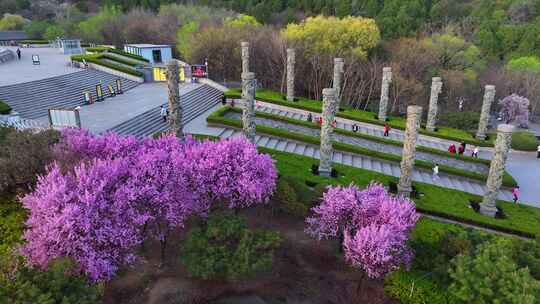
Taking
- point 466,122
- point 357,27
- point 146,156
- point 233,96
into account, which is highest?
point 357,27

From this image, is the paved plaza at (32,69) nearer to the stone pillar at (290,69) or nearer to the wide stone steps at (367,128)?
the wide stone steps at (367,128)

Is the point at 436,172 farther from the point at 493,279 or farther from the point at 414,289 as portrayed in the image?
the point at 493,279

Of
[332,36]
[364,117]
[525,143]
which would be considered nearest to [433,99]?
[364,117]

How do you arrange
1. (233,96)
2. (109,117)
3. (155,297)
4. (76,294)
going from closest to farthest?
(76,294) < (155,297) < (109,117) < (233,96)

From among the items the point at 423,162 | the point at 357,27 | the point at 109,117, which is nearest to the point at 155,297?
the point at 109,117

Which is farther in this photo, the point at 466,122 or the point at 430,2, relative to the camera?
the point at 430,2

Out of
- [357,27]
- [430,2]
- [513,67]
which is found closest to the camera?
[357,27]

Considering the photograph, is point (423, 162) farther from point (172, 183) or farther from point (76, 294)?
point (76, 294)
